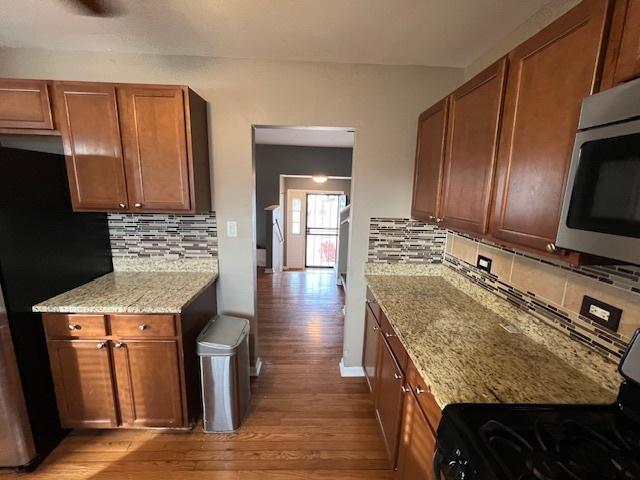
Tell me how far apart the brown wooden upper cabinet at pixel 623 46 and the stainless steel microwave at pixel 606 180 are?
0.09 metres

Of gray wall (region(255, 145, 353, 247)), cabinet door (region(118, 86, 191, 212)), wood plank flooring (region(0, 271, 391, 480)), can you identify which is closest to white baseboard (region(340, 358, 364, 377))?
wood plank flooring (region(0, 271, 391, 480))

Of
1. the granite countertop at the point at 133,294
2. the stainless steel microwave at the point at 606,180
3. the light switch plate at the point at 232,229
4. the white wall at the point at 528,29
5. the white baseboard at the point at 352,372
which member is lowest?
the white baseboard at the point at 352,372

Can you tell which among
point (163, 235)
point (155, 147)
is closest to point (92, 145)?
point (155, 147)

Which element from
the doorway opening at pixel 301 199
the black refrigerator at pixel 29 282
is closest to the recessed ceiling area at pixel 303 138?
the doorway opening at pixel 301 199

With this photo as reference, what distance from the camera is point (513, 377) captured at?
3.46 ft

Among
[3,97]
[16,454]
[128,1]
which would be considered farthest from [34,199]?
[16,454]

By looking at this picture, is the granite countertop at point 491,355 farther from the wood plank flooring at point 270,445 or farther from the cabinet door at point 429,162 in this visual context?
the wood plank flooring at point 270,445

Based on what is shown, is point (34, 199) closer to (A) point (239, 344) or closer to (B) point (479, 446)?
(A) point (239, 344)

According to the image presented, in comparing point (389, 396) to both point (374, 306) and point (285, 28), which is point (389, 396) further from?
point (285, 28)

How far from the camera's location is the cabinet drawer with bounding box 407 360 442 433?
1.04m

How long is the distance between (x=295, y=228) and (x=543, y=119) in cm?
585

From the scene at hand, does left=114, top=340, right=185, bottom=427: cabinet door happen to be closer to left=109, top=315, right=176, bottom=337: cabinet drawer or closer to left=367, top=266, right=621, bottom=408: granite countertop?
left=109, top=315, right=176, bottom=337: cabinet drawer

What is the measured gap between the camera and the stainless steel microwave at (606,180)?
2.23 feet

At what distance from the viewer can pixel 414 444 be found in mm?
1216
